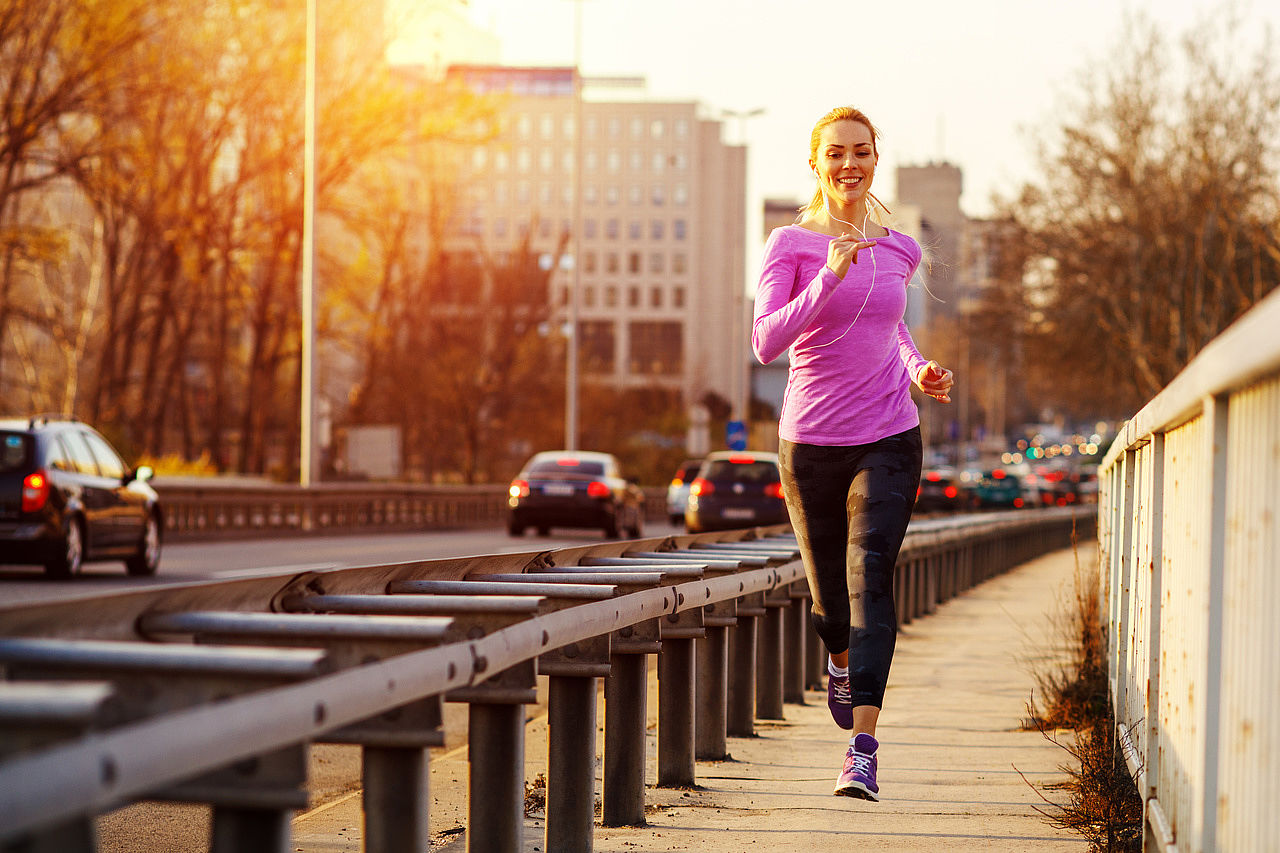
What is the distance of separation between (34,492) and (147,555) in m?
2.21

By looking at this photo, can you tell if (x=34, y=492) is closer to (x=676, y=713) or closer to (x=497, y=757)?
(x=676, y=713)

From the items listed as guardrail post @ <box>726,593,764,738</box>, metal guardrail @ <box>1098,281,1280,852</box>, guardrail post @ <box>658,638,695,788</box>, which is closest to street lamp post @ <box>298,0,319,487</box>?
guardrail post @ <box>726,593,764,738</box>

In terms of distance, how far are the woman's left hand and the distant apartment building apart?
147 m

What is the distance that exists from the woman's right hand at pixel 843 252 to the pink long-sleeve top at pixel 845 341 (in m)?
0.20

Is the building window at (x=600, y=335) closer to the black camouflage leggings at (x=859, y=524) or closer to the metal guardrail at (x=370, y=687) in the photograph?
the metal guardrail at (x=370, y=687)

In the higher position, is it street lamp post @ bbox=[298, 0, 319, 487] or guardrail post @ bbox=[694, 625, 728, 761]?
street lamp post @ bbox=[298, 0, 319, 487]

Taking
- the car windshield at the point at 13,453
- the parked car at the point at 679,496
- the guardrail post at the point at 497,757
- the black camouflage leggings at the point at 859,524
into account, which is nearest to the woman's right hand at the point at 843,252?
the black camouflage leggings at the point at 859,524

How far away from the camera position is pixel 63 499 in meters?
17.1

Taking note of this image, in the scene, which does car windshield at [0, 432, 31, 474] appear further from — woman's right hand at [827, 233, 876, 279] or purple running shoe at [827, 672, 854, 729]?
woman's right hand at [827, 233, 876, 279]

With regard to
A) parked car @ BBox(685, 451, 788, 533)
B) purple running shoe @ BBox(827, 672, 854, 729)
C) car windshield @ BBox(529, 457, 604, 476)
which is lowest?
purple running shoe @ BBox(827, 672, 854, 729)

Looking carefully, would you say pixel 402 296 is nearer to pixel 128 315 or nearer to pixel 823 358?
pixel 128 315

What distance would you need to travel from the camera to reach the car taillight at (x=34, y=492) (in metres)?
16.8

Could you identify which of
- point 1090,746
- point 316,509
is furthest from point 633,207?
point 1090,746

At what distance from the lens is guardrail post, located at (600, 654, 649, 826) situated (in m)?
5.70
